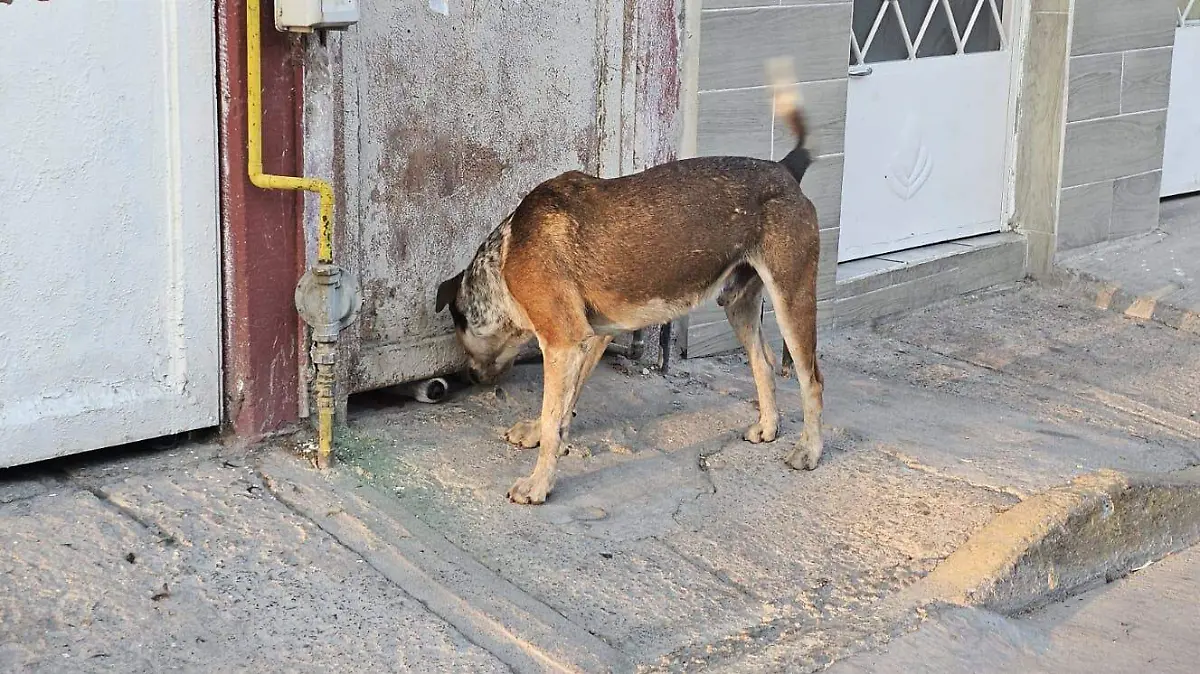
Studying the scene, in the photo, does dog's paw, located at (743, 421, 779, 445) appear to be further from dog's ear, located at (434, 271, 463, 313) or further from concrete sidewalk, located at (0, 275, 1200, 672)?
dog's ear, located at (434, 271, 463, 313)

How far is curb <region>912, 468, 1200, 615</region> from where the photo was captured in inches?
175

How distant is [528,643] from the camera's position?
3836 millimetres

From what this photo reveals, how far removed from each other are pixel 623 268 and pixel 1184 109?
6109 millimetres

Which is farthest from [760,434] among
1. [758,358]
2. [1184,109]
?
[1184,109]

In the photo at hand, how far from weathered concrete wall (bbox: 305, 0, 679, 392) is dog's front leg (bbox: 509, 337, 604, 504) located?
0.82 meters

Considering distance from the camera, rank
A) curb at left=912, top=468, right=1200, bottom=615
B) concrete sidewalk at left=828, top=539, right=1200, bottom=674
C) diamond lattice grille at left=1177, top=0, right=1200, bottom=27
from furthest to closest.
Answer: diamond lattice grille at left=1177, top=0, right=1200, bottom=27 → curb at left=912, top=468, right=1200, bottom=615 → concrete sidewalk at left=828, top=539, right=1200, bottom=674

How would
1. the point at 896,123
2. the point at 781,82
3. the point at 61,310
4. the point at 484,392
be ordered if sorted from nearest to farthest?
the point at 61,310 → the point at 484,392 → the point at 781,82 → the point at 896,123

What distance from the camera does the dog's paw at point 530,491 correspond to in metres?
4.74

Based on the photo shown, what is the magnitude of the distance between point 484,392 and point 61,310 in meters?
1.82

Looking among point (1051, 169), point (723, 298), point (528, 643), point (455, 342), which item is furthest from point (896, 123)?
point (528, 643)

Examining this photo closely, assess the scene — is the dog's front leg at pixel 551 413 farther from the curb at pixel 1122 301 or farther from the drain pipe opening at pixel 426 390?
the curb at pixel 1122 301

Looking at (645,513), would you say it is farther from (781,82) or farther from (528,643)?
Answer: (781,82)

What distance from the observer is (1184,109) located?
951cm

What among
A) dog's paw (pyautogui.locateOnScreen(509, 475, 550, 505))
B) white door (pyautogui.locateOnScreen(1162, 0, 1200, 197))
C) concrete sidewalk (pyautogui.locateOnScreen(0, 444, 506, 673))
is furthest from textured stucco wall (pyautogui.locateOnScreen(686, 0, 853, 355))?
white door (pyautogui.locateOnScreen(1162, 0, 1200, 197))
